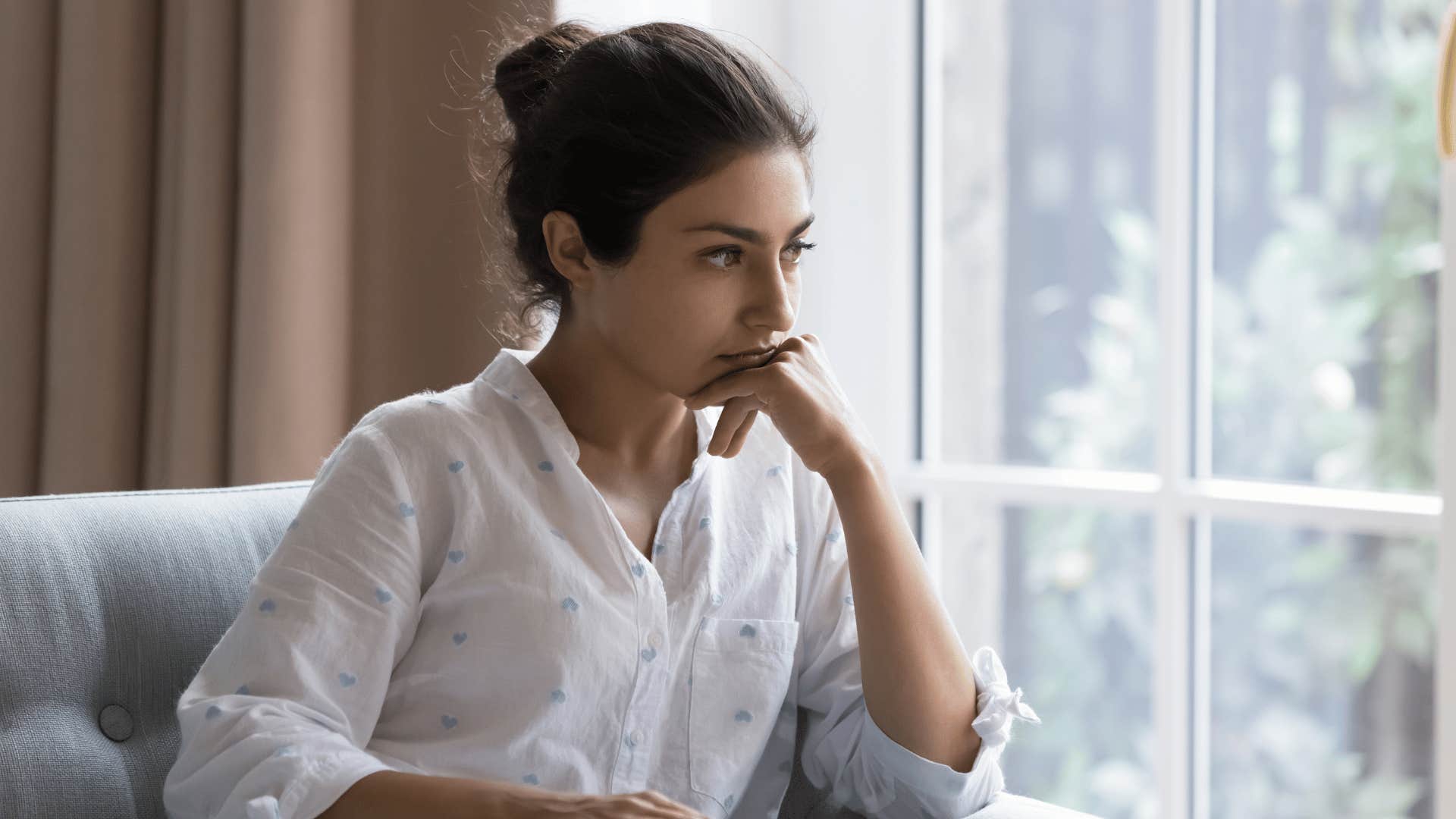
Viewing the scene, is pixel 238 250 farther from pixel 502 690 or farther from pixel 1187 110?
pixel 1187 110

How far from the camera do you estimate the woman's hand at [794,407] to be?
1188mm

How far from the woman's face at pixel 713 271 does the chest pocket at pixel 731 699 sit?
0.24 metres

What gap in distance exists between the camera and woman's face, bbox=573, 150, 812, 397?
1141mm

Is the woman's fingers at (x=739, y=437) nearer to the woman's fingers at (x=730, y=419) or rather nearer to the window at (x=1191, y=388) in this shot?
the woman's fingers at (x=730, y=419)

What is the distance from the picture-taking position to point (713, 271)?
114cm

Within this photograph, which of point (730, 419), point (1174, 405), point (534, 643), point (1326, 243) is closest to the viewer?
point (534, 643)

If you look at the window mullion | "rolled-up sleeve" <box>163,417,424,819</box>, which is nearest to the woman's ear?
"rolled-up sleeve" <box>163,417,424,819</box>

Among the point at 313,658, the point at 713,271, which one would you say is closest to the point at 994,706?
the point at 713,271

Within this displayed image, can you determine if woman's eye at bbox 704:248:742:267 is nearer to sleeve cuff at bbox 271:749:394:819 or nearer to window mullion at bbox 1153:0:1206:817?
sleeve cuff at bbox 271:749:394:819

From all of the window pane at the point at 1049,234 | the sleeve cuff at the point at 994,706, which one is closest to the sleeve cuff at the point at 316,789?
the sleeve cuff at the point at 994,706

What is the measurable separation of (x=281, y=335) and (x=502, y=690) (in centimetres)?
90

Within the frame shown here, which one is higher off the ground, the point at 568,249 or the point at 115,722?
the point at 568,249

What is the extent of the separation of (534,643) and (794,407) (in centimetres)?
29

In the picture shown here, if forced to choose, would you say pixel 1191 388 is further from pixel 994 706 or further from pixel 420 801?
pixel 420 801
